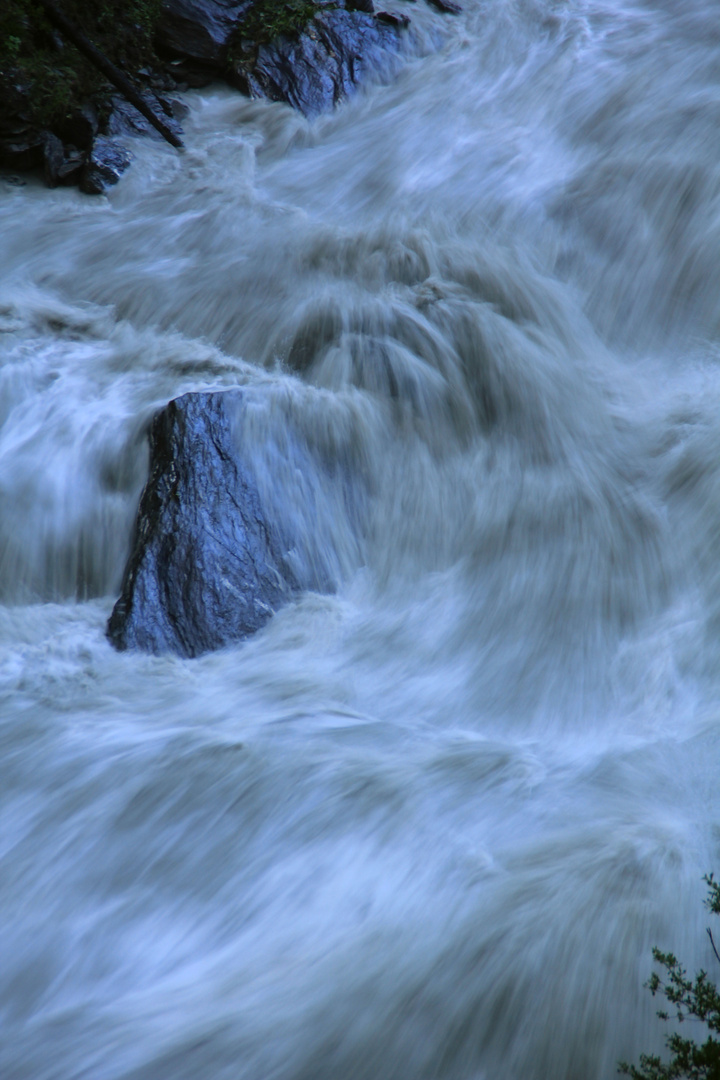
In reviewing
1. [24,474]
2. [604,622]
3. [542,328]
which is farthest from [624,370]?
[24,474]

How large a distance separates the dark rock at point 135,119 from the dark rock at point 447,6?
9.57 ft

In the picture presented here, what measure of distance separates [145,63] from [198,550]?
6.34m

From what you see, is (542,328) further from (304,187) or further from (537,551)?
(304,187)

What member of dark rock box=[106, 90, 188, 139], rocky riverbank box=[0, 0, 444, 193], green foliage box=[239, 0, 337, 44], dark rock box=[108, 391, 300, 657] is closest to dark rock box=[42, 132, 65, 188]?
rocky riverbank box=[0, 0, 444, 193]

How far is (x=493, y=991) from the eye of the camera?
90.6 inches

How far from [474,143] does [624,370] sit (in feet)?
9.94

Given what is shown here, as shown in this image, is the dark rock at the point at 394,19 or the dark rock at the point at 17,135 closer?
the dark rock at the point at 17,135

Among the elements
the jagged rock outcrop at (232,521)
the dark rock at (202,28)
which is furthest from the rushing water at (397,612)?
the dark rock at (202,28)

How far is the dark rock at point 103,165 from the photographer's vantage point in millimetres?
7309

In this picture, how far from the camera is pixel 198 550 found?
3.88 metres

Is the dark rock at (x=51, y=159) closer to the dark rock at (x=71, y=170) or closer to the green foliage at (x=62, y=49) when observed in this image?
the dark rock at (x=71, y=170)

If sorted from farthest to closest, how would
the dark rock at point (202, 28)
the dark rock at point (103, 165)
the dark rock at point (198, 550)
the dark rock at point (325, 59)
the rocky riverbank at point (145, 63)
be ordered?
the dark rock at point (202, 28) → the dark rock at point (325, 59) → the dark rock at point (103, 165) → the rocky riverbank at point (145, 63) → the dark rock at point (198, 550)

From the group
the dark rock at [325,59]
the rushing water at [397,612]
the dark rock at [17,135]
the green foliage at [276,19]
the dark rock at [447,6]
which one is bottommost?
the rushing water at [397,612]

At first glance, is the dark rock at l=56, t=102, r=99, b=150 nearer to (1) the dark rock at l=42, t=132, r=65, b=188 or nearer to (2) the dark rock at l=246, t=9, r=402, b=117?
(1) the dark rock at l=42, t=132, r=65, b=188
